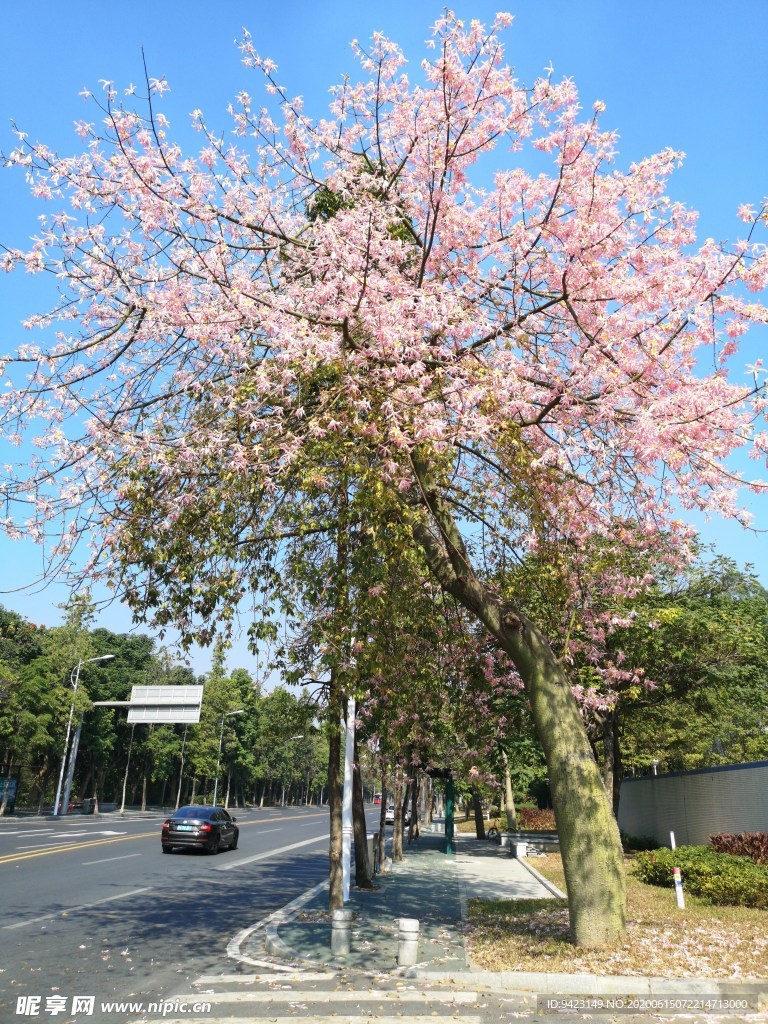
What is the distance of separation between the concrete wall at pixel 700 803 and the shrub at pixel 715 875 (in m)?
2.49

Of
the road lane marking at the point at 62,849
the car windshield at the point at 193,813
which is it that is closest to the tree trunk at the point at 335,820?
the road lane marking at the point at 62,849

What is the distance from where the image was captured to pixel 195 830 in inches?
934

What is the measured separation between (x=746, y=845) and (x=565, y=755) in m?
10.2

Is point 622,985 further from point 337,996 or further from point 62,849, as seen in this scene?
point 62,849

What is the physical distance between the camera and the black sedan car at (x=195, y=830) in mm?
23500

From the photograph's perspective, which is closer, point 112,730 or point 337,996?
point 337,996

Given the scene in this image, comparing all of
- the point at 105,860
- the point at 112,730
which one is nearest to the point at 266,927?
the point at 105,860

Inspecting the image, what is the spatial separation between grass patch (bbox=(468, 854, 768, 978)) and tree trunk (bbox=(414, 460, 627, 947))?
0.45m

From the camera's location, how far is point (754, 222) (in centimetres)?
822

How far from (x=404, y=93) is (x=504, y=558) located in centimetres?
689

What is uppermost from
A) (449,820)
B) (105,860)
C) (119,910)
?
(449,820)

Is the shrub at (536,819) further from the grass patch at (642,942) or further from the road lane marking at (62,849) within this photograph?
the grass patch at (642,942)

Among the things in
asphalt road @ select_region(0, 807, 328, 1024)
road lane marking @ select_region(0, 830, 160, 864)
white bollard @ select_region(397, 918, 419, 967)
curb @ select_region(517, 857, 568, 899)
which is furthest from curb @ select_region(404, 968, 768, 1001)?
road lane marking @ select_region(0, 830, 160, 864)

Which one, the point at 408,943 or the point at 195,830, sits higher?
the point at 408,943
